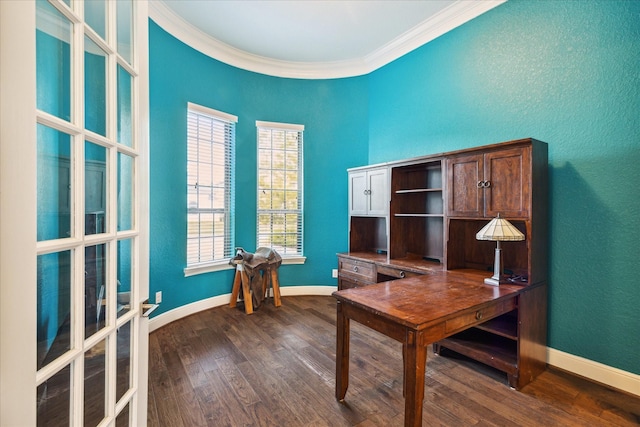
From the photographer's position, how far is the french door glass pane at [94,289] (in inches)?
39.6

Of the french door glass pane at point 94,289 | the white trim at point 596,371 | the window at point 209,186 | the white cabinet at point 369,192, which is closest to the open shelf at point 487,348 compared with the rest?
the white trim at point 596,371

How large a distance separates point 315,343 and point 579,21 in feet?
11.6

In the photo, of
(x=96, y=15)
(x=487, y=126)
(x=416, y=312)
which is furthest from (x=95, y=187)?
(x=487, y=126)

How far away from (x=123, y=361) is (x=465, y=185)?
103 inches

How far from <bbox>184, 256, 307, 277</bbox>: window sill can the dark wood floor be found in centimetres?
74

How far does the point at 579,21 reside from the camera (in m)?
2.32

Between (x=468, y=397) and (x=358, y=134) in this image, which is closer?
(x=468, y=397)

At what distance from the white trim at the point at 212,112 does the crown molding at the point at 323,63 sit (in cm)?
69

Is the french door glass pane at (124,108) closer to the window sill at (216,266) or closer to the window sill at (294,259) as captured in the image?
the window sill at (216,266)

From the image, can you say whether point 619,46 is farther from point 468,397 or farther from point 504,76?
point 468,397

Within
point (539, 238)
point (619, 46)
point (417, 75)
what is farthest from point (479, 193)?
point (417, 75)

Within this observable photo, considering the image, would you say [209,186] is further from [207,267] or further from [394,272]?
[394,272]

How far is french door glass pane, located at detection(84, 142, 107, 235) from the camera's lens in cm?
100

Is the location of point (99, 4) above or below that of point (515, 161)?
above
